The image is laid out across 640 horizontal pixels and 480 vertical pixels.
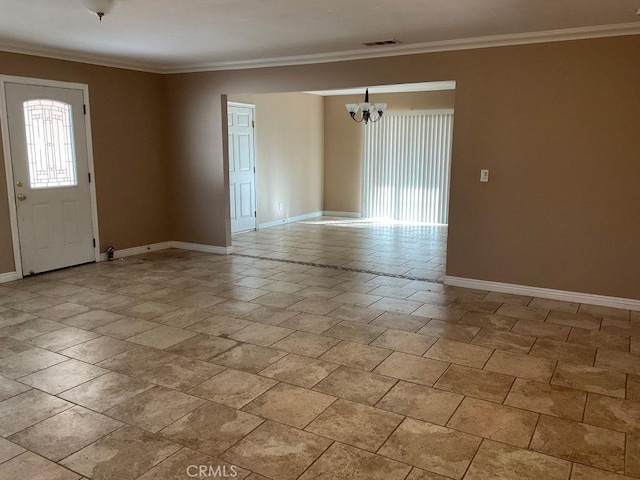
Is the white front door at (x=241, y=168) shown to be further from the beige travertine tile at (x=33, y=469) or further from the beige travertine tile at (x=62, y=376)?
the beige travertine tile at (x=33, y=469)

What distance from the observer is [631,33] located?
424 centimetres

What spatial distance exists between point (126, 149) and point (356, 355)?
4573 millimetres

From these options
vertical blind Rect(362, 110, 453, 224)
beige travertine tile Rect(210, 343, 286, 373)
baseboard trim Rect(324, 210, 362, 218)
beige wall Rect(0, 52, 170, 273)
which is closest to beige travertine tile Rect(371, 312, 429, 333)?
beige travertine tile Rect(210, 343, 286, 373)

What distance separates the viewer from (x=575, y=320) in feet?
14.0

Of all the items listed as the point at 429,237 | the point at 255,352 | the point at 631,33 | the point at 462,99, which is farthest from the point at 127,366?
the point at 429,237

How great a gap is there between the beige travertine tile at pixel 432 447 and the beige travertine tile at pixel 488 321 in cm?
169

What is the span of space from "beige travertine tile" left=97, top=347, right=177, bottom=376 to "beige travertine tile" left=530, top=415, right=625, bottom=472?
2.38 m

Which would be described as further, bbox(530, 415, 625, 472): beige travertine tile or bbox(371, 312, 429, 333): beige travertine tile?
bbox(371, 312, 429, 333): beige travertine tile

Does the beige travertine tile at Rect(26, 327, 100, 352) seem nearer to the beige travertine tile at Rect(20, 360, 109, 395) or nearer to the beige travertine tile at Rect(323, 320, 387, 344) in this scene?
the beige travertine tile at Rect(20, 360, 109, 395)

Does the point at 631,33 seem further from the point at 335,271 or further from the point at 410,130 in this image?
the point at 410,130

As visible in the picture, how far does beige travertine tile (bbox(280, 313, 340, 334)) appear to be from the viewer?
13.2 ft

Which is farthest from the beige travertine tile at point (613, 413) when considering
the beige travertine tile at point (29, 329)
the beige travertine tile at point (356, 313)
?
the beige travertine tile at point (29, 329)

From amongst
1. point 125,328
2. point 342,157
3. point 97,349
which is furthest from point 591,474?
point 342,157

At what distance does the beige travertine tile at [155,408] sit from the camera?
106 inches
